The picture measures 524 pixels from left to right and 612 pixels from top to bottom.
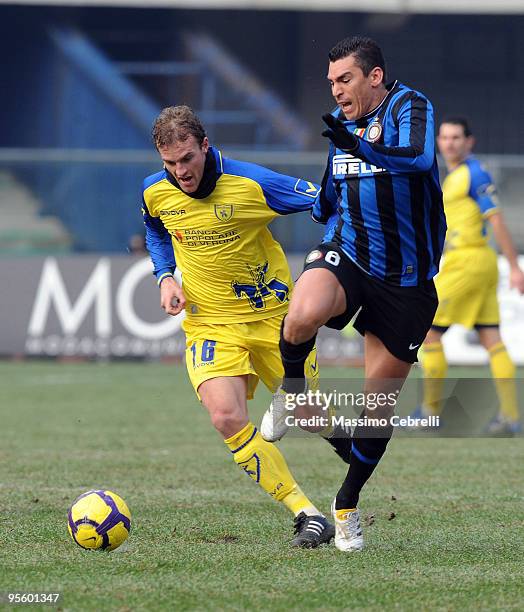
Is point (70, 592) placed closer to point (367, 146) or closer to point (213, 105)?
point (367, 146)

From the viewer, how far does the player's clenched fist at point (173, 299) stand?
555 centimetres

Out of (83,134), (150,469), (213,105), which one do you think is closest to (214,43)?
(213,105)

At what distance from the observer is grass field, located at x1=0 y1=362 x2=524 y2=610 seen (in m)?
4.36

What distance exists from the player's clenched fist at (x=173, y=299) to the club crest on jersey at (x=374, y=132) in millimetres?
1154

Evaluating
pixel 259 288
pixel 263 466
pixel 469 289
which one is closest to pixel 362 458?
pixel 263 466

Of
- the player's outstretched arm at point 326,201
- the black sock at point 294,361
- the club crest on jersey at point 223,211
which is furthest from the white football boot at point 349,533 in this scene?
A: the club crest on jersey at point 223,211

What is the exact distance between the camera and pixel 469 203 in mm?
10047

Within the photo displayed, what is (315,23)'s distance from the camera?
83.9ft

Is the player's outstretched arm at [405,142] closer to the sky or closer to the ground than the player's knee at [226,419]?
closer to the sky

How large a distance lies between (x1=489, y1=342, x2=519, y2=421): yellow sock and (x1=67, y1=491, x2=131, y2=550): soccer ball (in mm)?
5289

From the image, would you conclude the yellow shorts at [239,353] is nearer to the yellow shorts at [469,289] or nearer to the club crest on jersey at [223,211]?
the club crest on jersey at [223,211]

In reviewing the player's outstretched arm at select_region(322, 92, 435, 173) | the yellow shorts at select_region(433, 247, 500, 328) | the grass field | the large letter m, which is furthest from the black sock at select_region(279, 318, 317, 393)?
the large letter m

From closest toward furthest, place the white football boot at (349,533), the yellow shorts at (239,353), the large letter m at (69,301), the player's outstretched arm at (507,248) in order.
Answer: the white football boot at (349,533) < the yellow shorts at (239,353) < the player's outstretched arm at (507,248) < the large letter m at (69,301)

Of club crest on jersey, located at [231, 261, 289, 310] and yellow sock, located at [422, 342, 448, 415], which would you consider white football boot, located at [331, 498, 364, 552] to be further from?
yellow sock, located at [422, 342, 448, 415]
